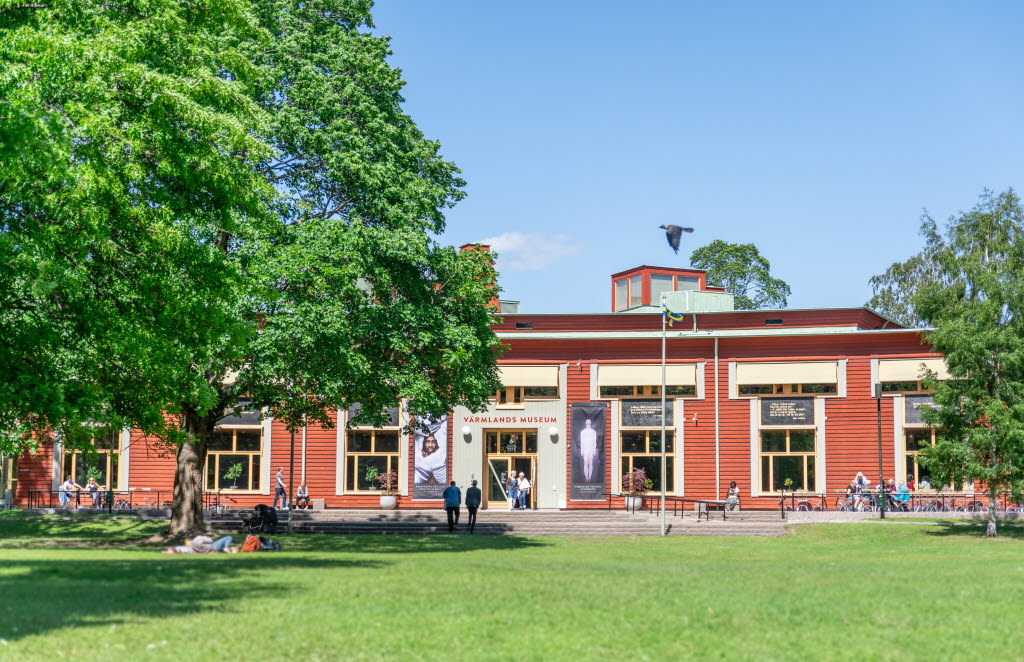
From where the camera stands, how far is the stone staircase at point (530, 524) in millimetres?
34688

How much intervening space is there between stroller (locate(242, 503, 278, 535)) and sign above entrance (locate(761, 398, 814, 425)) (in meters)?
20.9

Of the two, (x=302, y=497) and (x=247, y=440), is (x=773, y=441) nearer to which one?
(x=302, y=497)

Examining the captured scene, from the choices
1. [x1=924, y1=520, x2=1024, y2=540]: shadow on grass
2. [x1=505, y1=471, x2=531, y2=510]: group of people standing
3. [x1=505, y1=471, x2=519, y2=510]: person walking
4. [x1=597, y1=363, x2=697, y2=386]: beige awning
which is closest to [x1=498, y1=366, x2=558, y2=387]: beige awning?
[x1=597, y1=363, x2=697, y2=386]: beige awning

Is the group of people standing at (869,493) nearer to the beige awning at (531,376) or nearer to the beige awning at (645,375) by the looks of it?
the beige awning at (645,375)

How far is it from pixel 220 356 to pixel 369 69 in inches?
370

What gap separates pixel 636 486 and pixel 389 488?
32.5 ft

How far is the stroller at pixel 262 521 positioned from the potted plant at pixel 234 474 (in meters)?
13.3

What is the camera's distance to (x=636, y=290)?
180 ft

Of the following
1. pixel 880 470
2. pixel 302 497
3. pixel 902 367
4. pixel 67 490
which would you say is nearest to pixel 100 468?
pixel 67 490

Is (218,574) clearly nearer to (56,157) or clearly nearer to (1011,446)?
(56,157)

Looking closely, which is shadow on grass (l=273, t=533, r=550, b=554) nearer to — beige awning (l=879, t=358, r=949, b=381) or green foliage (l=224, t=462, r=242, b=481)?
green foliage (l=224, t=462, r=242, b=481)

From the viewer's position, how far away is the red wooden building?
142ft

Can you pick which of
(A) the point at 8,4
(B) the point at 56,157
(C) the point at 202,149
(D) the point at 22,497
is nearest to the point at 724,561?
(C) the point at 202,149

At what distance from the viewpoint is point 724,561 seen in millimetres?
22484
